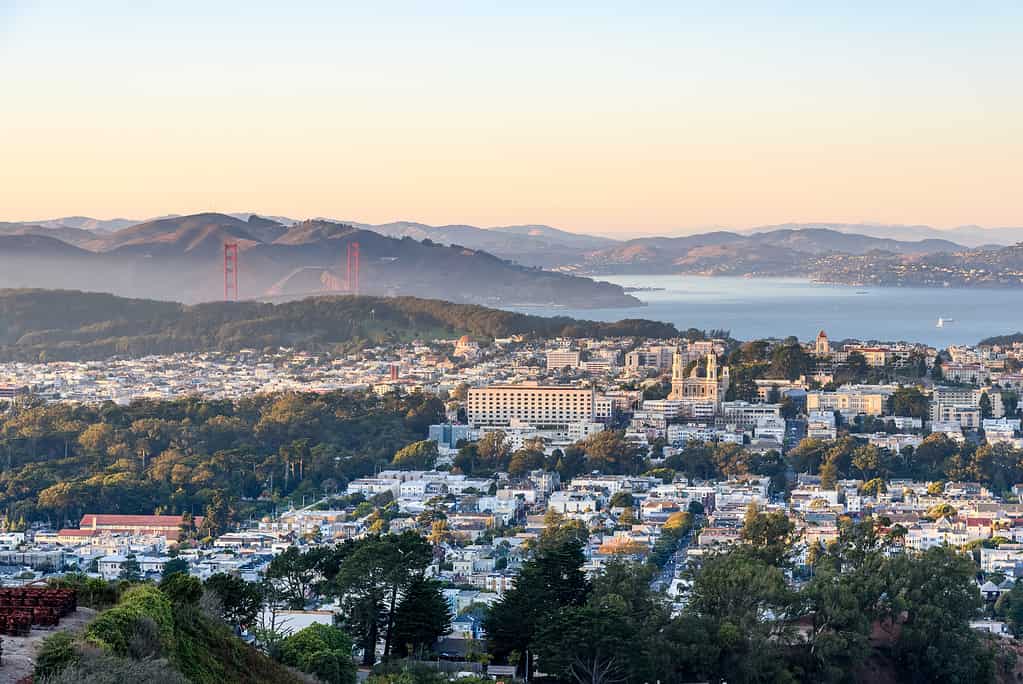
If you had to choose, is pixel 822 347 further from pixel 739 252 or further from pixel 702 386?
pixel 739 252

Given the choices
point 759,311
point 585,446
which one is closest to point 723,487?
point 585,446

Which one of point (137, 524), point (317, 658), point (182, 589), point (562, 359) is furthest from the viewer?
point (562, 359)

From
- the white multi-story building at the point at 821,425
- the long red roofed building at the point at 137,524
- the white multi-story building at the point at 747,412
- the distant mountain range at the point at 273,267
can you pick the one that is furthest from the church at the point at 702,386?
the distant mountain range at the point at 273,267

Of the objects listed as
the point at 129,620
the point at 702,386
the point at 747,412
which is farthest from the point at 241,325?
the point at 129,620

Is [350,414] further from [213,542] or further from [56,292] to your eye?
[56,292]

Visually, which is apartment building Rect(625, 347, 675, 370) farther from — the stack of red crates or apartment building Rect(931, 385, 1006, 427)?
the stack of red crates
